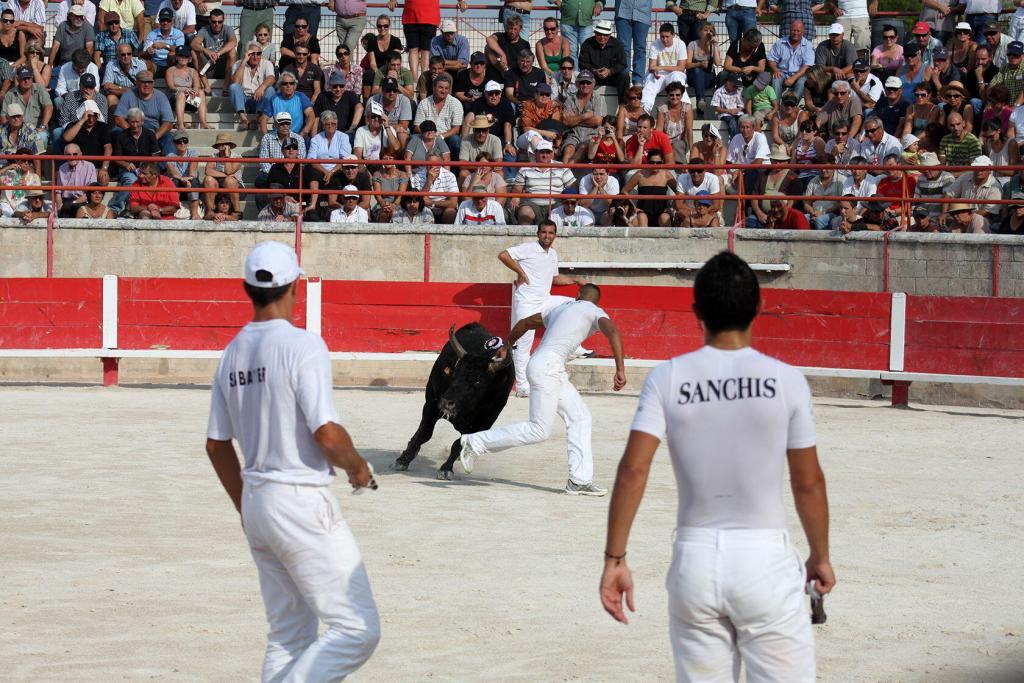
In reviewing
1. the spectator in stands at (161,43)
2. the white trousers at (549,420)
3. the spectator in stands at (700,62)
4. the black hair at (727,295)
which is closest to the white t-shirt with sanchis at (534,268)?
the spectator in stands at (700,62)

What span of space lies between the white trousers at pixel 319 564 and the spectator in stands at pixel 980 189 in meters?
12.8

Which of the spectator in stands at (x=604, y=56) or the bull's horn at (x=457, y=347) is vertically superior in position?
the spectator in stands at (x=604, y=56)

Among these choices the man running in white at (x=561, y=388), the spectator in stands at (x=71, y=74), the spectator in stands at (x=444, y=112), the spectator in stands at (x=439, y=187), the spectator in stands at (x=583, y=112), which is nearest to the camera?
the man running in white at (x=561, y=388)

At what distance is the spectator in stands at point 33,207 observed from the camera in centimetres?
1720

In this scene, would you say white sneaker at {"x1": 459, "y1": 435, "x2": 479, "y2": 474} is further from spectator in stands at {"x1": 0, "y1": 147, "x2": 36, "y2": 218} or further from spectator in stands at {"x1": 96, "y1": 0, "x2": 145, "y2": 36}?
spectator in stands at {"x1": 96, "y1": 0, "x2": 145, "y2": 36}

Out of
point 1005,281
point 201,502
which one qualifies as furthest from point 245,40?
point 201,502

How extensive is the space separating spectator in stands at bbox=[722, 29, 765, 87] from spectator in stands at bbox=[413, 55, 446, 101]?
3.76m

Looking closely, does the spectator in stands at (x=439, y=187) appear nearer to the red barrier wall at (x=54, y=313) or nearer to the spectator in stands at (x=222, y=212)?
the spectator in stands at (x=222, y=212)

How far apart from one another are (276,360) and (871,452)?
8099mm

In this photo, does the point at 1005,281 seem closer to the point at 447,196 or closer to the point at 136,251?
the point at 447,196

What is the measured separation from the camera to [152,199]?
17469 millimetres

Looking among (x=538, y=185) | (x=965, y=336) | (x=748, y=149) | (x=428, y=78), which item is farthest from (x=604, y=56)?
(x=965, y=336)

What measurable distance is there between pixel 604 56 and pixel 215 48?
538 centimetres

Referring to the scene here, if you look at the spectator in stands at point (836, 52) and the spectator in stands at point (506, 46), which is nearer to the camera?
the spectator in stands at point (836, 52)
